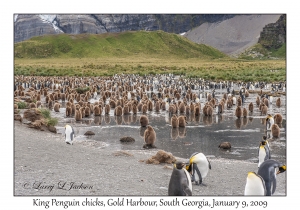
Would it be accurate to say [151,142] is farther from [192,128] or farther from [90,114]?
[90,114]

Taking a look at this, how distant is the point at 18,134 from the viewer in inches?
367

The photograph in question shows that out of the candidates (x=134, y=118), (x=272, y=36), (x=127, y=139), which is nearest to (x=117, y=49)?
(x=272, y=36)

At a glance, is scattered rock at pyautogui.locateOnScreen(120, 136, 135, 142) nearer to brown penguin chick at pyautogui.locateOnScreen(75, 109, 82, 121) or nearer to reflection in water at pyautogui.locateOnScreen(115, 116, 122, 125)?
reflection in water at pyautogui.locateOnScreen(115, 116, 122, 125)

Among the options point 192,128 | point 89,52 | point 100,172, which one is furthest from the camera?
point 89,52

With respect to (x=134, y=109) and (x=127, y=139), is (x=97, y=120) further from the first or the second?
(x=127, y=139)

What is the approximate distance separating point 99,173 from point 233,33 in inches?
6589

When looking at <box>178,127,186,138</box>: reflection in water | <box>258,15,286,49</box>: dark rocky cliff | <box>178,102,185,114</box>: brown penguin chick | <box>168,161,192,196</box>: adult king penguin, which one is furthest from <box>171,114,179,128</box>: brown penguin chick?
<box>258,15,286,49</box>: dark rocky cliff

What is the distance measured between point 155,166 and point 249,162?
2.19 meters

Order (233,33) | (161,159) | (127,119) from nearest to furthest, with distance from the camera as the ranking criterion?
(161,159) → (127,119) → (233,33)

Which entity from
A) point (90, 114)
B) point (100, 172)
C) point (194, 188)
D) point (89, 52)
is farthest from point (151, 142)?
point (89, 52)

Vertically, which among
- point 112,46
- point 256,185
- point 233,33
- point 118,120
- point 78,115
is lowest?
point 256,185

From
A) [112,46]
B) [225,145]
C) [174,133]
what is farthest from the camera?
[112,46]

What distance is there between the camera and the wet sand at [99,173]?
5523 millimetres

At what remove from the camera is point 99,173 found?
21.1ft
